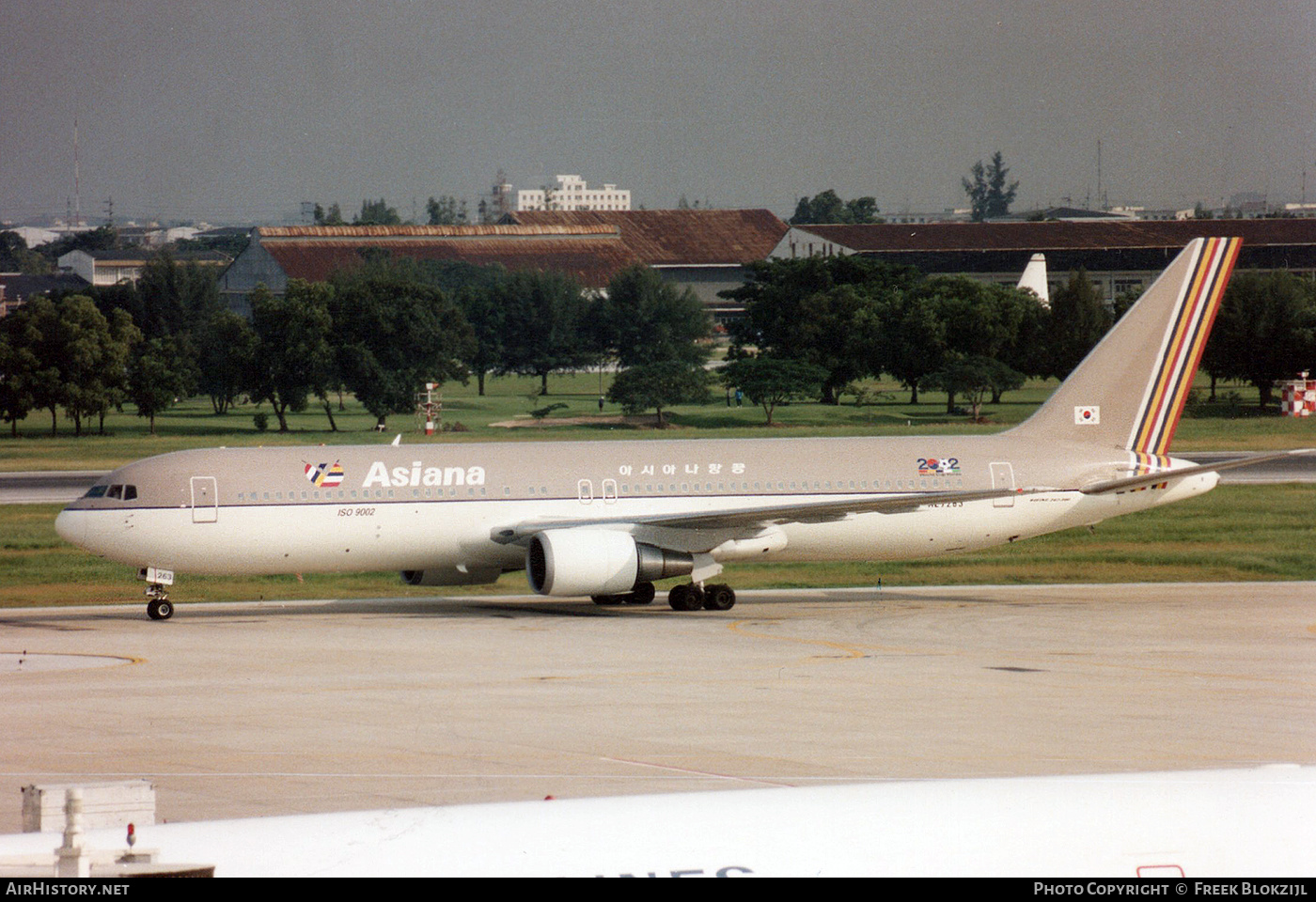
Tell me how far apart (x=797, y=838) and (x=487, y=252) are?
15877 cm

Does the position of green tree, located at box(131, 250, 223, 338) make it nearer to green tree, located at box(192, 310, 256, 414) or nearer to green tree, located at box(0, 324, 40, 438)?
green tree, located at box(192, 310, 256, 414)

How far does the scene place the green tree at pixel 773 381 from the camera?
93062 millimetres

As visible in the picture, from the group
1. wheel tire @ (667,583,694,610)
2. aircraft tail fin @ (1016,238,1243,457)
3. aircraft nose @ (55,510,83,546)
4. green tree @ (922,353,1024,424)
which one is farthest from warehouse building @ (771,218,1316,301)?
aircraft nose @ (55,510,83,546)

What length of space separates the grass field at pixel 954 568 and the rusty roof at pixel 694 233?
117 meters

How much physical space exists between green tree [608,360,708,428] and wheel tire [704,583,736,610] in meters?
56.6

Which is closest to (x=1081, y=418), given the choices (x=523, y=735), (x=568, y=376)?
(x=523, y=735)

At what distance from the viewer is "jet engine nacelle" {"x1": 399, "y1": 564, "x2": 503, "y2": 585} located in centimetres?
3672

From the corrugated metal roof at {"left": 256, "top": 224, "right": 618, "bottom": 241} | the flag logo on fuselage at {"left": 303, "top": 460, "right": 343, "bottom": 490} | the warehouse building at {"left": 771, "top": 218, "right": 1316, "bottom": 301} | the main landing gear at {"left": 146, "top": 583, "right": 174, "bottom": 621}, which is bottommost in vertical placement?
the main landing gear at {"left": 146, "top": 583, "right": 174, "bottom": 621}

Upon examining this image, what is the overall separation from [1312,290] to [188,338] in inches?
3023

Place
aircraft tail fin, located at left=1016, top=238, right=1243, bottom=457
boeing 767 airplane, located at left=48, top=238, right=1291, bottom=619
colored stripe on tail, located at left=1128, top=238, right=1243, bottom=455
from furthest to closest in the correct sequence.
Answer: colored stripe on tail, located at left=1128, top=238, right=1243, bottom=455 < aircraft tail fin, located at left=1016, top=238, right=1243, bottom=457 < boeing 767 airplane, located at left=48, top=238, right=1291, bottom=619

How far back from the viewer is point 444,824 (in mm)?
9969

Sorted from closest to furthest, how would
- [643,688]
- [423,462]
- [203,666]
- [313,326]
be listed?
1. [643,688]
2. [203,666]
3. [423,462]
4. [313,326]

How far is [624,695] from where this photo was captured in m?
Result: 25.3
